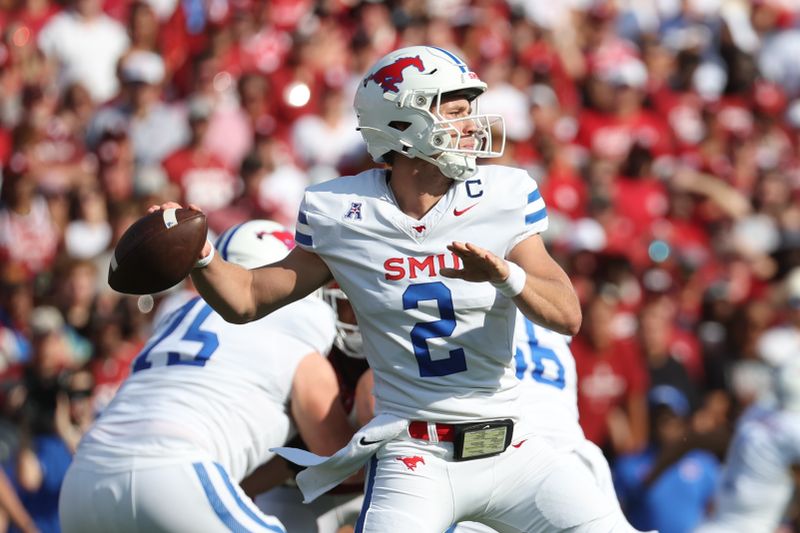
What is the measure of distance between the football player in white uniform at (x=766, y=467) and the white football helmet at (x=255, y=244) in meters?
3.15

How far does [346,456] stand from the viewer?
13.1 ft

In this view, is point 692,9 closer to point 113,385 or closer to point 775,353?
point 775,353

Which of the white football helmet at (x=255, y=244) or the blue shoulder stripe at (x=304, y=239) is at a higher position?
the blue shoulder stripe at (x=304, y=239)

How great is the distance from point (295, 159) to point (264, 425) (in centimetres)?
507

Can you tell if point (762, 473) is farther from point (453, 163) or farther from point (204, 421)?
point (453, 163)

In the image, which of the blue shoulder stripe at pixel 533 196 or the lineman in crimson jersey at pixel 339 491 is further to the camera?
the lineman in crimson jersey at pixel 339 491

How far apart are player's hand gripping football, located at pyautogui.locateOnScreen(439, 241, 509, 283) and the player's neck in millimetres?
427

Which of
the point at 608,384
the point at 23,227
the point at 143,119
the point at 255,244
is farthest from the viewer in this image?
the point at 143,119

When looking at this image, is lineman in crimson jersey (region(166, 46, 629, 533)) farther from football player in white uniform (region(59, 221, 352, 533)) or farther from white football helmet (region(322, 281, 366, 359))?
white football helmet (region(322, 281, 366, 359))

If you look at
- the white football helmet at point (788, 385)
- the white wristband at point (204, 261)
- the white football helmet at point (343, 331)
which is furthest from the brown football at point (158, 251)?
the white football helmet at point (788, 385)

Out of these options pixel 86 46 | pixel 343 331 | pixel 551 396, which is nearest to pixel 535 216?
pixel 551 396

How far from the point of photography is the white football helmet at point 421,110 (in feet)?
13.2

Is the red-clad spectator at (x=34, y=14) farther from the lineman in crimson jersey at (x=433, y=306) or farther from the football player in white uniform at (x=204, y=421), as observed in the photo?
the lineman in crimson jersey at (x=433, y=306)

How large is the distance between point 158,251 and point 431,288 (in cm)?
76
